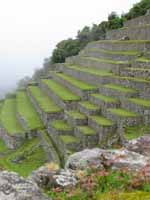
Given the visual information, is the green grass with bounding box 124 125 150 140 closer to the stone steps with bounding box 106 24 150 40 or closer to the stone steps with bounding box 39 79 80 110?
the stone steps with bounding box 39 79 80 110

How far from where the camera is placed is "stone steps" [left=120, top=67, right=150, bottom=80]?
24188mm

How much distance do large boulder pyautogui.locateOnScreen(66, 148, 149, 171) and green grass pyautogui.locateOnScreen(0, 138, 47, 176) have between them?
A: 489 inches

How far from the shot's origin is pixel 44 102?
31141mm

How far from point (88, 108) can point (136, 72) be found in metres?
2.87

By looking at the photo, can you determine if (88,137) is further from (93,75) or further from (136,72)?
(93,75)

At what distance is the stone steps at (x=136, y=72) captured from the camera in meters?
24.2

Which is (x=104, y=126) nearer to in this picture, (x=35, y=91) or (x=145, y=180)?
(x=145, y=180)

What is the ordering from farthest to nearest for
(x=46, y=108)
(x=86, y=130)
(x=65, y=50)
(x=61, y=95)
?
1. (x=65, y=50)
2. (x=61, y=95)
3. (x=46, y=108)
4. (x=86, y=130)

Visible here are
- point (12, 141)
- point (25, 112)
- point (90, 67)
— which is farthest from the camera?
point (90, 67)

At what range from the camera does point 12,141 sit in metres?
28.1

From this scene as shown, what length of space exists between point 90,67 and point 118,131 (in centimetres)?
1435

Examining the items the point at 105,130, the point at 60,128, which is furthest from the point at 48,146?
the point at 105,130

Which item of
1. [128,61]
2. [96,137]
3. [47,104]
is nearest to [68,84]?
[47,104]

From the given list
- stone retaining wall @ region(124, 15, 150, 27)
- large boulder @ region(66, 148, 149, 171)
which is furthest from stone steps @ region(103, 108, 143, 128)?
stone retaining wall @ region(124, 15, 150, 27)
